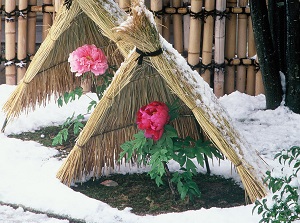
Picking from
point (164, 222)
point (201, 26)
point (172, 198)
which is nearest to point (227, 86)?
point (201, 26)

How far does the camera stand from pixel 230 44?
5465 mm

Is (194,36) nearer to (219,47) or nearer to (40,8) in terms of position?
(219,47)

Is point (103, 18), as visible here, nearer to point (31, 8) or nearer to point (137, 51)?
point (137, 51)

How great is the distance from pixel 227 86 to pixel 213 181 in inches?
71.1

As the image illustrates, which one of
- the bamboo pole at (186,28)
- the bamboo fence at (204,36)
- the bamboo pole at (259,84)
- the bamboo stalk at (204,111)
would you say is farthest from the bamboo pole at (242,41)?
the bamboo stalk at (204,111)

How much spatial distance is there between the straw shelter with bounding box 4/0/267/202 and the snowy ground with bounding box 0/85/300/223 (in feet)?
0.53

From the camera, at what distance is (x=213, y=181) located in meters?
3.86

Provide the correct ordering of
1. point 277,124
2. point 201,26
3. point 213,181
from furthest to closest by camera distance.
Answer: point 201,26 < point 277,124 < point 213,181

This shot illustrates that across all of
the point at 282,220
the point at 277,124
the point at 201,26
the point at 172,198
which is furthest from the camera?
the point at 201,26

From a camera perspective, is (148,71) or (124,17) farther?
(124,17)

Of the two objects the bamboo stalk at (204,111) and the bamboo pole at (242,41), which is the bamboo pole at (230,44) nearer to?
the bamboo pole at (242,41)

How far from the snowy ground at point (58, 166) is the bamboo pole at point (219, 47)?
128mm

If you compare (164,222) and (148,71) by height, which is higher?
(148,71)

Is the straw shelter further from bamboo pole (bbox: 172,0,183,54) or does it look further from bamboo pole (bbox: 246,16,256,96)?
bamboo pole (bbox: 246,16,256,96)
